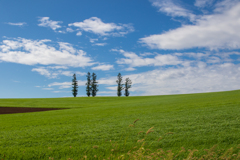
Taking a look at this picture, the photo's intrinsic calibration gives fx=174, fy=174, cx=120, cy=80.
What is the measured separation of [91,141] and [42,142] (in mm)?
1776

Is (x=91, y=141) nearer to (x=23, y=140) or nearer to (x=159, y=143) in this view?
(x=159, y=143)

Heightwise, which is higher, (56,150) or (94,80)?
(94,80)

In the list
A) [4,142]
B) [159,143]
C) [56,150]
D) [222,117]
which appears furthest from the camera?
[222,117]

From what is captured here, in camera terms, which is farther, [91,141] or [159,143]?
[91,141]

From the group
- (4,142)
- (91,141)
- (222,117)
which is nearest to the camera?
(91,141)

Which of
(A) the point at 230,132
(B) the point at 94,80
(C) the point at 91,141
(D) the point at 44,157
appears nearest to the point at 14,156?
(D) the point at 44,157

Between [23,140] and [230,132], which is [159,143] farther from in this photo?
[23,140]

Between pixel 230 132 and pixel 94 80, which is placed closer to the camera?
pixel 230 132

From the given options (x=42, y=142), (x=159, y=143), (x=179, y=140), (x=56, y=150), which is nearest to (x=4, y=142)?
(x=42, y=142)

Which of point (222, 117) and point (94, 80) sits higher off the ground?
point (94, 80)

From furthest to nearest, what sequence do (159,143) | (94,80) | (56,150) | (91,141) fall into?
(94,80), (91,141), (159,143), (56,150)

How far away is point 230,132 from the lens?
20.7 feet

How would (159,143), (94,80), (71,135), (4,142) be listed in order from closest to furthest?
1. (159,143)
2. (4,142)
3. (71,135)
4. (94,80)

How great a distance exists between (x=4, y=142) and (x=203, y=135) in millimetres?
7254
